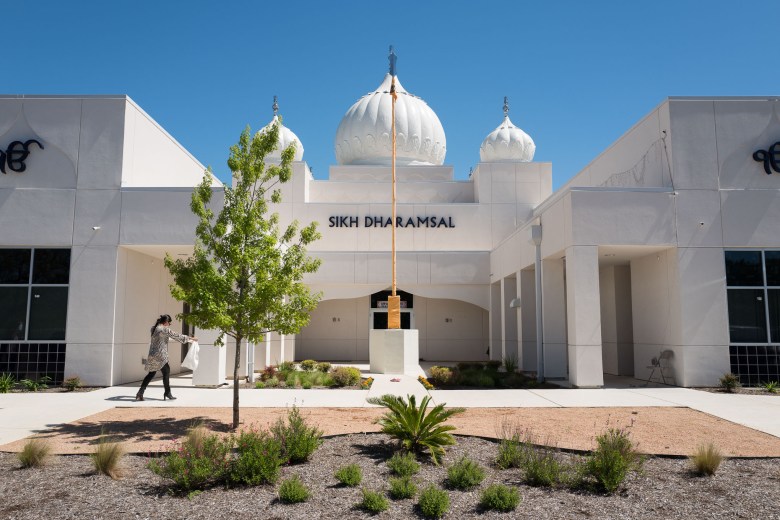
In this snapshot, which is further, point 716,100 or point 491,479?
point 716,100

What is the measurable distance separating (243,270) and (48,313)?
922 cm

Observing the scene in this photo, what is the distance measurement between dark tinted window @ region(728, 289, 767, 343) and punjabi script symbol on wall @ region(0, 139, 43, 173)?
19240 mm

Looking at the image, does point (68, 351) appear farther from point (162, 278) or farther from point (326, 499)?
point (326, 499)

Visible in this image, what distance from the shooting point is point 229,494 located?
6594 mm

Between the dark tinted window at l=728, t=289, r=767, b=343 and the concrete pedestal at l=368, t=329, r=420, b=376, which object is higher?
the dark tinted window at l=728, t=289, r=767, b=343

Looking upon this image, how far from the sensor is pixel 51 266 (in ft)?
52.7

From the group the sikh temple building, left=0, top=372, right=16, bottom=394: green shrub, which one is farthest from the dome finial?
left=0, top=372, right=16, bottom=394: green shrub

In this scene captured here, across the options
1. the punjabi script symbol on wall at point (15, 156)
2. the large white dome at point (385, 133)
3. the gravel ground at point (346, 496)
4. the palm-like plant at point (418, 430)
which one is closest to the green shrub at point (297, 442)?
the gravel ground at point (346, 496)

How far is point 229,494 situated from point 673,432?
22.4ft

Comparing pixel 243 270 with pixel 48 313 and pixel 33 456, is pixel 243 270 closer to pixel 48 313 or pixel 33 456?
pixel 33 456

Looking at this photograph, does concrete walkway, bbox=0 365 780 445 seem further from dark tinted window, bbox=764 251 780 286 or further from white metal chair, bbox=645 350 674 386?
dark tinted window, bbox=764 251 780 286

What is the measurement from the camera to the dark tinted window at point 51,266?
15992 millimetres

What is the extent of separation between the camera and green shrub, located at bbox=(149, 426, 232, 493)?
6629 mm

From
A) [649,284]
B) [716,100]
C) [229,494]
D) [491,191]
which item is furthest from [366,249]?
[229,494]
